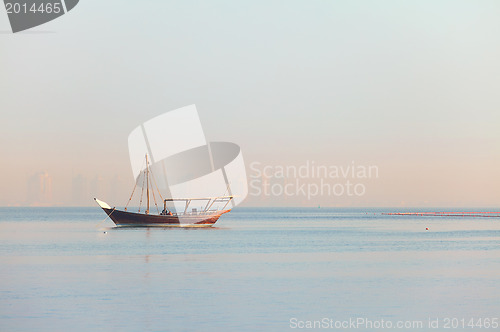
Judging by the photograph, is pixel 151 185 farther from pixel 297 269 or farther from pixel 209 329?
pixel 209 329

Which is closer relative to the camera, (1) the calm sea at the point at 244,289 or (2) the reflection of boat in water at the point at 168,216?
(1) the calm sea at the point at 244,289

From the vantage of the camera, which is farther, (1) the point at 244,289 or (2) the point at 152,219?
(2) the point at 152,219

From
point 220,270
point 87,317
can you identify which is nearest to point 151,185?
point 220,270

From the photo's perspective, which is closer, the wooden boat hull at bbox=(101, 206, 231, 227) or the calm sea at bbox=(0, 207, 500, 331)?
the calm sea at bbox=(0, 207, 500, 331)

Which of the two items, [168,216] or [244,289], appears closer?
[244,289]

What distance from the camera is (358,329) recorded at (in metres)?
24.8

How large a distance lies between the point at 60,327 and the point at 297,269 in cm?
2107

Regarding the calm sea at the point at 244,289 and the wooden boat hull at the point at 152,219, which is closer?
the calm sea at the point at 244,289

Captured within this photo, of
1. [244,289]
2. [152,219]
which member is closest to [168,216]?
[152,219]

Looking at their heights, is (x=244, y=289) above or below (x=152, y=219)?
above

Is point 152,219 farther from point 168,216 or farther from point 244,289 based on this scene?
point 244,289

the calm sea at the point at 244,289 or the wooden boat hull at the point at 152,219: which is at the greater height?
the calm sea at the point at 244,289

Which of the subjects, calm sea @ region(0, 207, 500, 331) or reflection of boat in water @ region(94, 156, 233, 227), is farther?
reflection of boat in water @ region(94, 156, 233, 227)

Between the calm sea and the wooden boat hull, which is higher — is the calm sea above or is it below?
above
